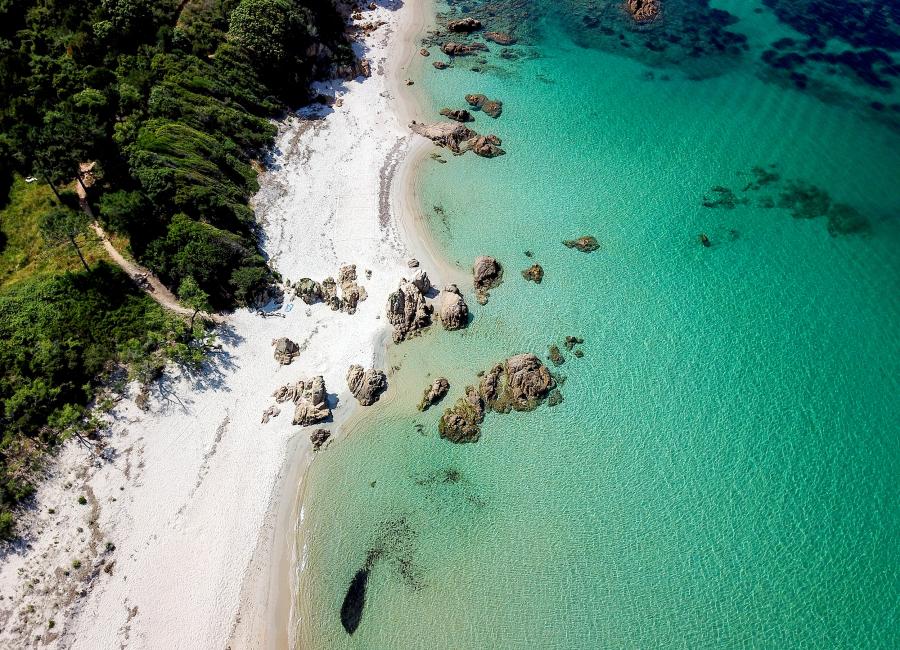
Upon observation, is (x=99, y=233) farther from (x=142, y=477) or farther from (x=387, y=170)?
(x=387, y=170)

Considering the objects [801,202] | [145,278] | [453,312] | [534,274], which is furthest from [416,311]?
[801,202]

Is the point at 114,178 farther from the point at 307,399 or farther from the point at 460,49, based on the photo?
the point at 460,49

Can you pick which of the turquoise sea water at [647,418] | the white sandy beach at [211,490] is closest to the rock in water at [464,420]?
the turquoise sea water at [647,418]

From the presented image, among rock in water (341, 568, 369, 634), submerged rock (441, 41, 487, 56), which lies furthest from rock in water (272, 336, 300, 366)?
submerged rock (441, 41, 487, 56)

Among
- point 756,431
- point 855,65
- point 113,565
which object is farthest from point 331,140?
point 855,65

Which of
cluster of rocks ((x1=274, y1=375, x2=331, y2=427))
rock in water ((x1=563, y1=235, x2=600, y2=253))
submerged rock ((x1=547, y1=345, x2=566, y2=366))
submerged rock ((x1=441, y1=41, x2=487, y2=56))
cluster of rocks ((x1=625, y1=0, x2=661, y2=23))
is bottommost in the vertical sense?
cluster of rocks ((x1=274, y1=375, x2=331, y2=427))

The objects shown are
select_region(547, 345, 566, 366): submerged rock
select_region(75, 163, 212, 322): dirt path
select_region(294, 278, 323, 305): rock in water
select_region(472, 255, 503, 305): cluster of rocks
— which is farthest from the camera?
select_region(472, 255, 503, 305): cluster of rocks

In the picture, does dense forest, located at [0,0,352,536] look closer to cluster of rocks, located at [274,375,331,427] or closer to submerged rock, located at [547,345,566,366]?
cluster of rocks, located at [274,375,331,427]
